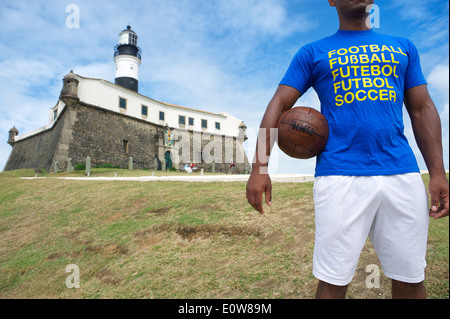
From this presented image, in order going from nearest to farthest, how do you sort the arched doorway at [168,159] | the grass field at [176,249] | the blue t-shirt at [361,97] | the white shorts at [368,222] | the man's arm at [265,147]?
1. the white shorts at [368,222]
2. the blue t-shirt at [361,97]
3. the man's arm at [265,147]
4. the grass field at [176,249]
5. the arched doorway at [168,159]

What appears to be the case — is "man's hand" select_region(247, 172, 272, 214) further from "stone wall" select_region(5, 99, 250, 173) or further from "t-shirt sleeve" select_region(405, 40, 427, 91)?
"stone wall" select_region(5, 99, 250, 173)

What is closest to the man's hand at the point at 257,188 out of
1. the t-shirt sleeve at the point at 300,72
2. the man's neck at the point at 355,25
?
the t-shirt sleeve at the point at 300,72

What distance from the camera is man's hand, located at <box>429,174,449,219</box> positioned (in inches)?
69.4

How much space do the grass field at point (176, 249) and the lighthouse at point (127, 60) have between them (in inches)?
1030

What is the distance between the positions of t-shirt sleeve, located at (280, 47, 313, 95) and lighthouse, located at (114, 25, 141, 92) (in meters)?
32.6

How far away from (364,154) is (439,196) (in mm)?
584

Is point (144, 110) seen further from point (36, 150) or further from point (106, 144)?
point (36, 150)

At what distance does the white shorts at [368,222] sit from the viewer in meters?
1.57

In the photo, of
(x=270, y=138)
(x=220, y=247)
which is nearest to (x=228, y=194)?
(x=220, y=247)

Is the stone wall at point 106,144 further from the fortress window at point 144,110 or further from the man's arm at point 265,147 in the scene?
the man's arm at point 265,147

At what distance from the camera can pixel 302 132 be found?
5.90 feet

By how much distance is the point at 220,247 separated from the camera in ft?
15.2
